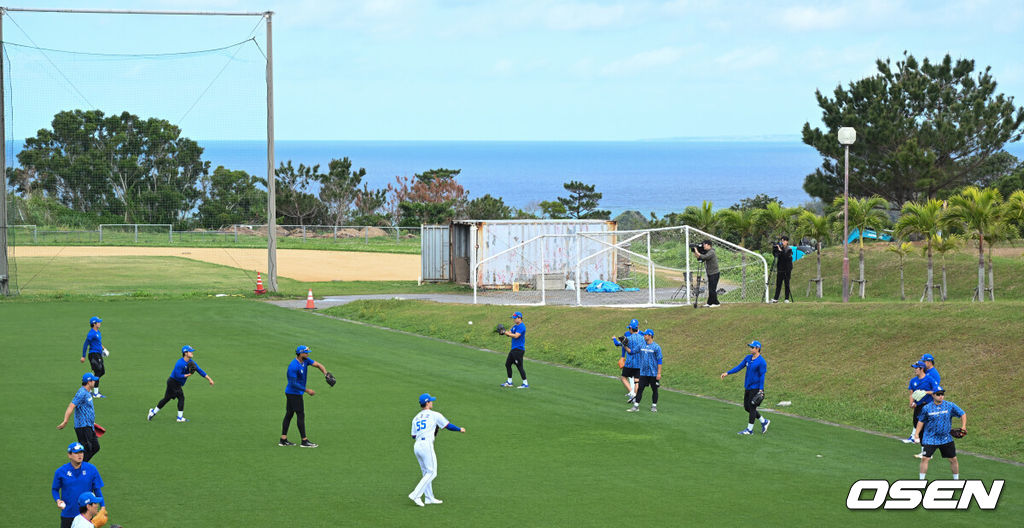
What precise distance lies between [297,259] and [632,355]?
45261 millimetres

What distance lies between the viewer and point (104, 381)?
2644cm

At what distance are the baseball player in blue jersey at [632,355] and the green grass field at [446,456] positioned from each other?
0.58 meters

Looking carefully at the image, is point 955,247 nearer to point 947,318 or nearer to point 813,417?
point 947,318

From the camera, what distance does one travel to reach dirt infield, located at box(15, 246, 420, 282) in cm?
5752

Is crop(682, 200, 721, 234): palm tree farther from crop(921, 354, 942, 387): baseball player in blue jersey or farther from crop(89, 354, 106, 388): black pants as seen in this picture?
crop(89, 354, 106, 388): black pants

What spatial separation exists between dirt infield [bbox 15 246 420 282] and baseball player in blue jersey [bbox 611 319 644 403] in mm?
32807

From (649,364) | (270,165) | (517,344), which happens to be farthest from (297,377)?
(270,165)

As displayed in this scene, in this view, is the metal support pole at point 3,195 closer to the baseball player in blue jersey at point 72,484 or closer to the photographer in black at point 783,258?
the photographer in black at point 783,258

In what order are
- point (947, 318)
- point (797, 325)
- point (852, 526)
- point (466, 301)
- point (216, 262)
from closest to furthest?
1. point (852, 526)
2. point (947, 318)
3. point (797, 325)
4. point (466, 301)
5. point (216, 262)

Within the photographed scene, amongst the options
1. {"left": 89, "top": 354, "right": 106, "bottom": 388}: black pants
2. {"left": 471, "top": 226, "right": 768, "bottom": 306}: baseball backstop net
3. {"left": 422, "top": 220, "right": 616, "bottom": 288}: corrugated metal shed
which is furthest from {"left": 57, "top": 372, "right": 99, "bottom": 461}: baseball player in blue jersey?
{"left": 422, "top": 220, "right": 616, "bottom": 288}: corrugated metal shed

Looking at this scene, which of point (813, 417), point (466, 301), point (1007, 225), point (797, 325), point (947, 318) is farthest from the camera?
point (466, 301)

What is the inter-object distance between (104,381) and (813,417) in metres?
18.8

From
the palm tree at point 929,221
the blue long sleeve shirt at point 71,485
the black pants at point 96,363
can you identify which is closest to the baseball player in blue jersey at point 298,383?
the blue long sleeve shirt at point 71,485

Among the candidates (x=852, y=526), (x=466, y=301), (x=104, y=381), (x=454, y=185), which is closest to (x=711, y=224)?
(x=466, y=301)
